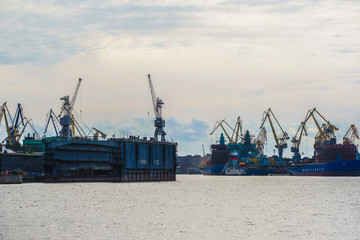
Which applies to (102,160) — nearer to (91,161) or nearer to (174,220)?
(91,161)

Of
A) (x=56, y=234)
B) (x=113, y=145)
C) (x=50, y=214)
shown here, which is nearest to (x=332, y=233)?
(x=56, y=234)

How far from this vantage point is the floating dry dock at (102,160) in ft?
527

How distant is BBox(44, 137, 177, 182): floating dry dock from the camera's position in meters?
160

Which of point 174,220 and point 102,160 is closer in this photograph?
point 174,220

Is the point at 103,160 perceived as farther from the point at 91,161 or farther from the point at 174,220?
the point at 174,220

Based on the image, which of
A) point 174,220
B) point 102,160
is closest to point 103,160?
point 102,160

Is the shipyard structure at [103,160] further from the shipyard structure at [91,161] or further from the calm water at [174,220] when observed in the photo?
the calm water at [174,220]

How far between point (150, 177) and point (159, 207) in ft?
328

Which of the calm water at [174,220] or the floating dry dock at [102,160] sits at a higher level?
the floating dry dock at [102,160]

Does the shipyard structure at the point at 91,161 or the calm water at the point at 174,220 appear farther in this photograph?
the shipyard structure at the point at 91,161

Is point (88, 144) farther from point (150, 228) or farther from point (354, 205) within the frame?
point (150, 228)

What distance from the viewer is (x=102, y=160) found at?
557 ft

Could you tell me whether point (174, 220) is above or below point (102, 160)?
below

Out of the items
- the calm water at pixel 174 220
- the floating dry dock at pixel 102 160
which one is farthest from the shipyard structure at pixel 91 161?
the calm water at pixel 174 220
